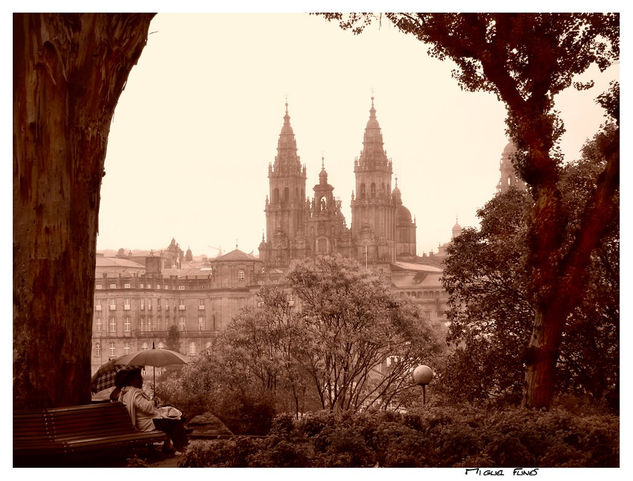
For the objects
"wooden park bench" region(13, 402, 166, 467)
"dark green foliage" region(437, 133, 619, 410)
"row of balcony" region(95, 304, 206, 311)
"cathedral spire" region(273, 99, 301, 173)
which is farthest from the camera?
"cathedral spire" region(273, 99, 301, 173)

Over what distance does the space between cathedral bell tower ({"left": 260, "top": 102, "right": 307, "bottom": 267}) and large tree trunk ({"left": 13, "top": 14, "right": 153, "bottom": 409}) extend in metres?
90.1

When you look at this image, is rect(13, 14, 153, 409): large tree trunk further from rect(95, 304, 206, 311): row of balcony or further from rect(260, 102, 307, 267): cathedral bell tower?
rect(260, 102, 307, 267): cathedral bell tower

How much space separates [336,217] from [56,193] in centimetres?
9581

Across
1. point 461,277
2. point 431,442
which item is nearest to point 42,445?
point 431,442

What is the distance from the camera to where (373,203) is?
350 ft

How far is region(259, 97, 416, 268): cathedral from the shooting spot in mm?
102312

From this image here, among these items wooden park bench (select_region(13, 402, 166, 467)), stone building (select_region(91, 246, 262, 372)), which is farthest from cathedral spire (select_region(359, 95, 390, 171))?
wooden park bench (select_region(13, 402, 166, 467))

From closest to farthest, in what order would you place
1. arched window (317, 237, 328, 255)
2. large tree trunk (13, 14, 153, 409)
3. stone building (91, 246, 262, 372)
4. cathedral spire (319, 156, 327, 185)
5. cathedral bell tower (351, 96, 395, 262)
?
large tree trunk (13, 14, 153, 409)
stone building (91, 246, 262, 372)
cathedral bell tower (351, 96, 395, 262)
cathedral spire (319, 156, 327, 185)
arched window (317, 237, 328, 255)

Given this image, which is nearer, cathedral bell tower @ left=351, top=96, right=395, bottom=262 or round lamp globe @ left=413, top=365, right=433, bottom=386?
round lamp globe @ left=413, top=365, right=433, bottom=386

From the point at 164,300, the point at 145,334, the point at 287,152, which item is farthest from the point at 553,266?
the point at 287,152
